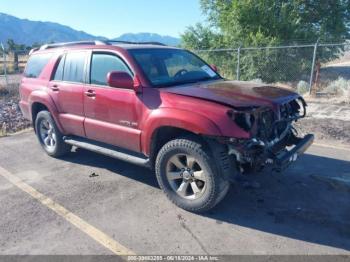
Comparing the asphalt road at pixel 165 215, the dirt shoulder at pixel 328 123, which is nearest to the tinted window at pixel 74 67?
the asphalt road at pixel 165 215

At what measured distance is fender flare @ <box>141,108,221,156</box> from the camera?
3.59 metres

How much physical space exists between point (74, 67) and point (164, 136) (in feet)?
6.81

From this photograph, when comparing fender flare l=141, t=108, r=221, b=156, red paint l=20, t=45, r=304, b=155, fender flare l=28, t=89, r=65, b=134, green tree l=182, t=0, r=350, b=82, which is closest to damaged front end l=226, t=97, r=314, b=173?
red paint l=20, t=45, r=304, b=155

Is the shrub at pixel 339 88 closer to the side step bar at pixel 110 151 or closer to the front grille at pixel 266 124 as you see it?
the front grille at pixel 266 124

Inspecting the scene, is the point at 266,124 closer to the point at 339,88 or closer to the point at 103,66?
the point at 103,66

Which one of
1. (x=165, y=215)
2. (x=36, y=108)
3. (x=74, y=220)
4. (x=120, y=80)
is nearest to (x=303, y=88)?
(x=36, y=108)

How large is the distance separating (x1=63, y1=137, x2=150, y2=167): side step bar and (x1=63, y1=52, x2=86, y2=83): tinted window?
3.11 feet

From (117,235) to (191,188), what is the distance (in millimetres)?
1035

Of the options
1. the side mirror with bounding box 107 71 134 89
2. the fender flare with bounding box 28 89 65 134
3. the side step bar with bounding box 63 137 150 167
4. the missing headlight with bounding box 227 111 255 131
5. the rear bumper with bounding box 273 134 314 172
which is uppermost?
the side mirror with bounding box 107 71 134 89

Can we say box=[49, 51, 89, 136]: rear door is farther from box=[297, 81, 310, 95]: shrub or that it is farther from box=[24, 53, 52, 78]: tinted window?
box=[297, 81, 310, 95]: shrub

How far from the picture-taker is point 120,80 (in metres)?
4.21

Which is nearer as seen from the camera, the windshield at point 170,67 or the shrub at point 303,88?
the windshield at point 170,67

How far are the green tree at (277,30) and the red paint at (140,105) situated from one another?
997 cm

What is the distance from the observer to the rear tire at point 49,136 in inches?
231
